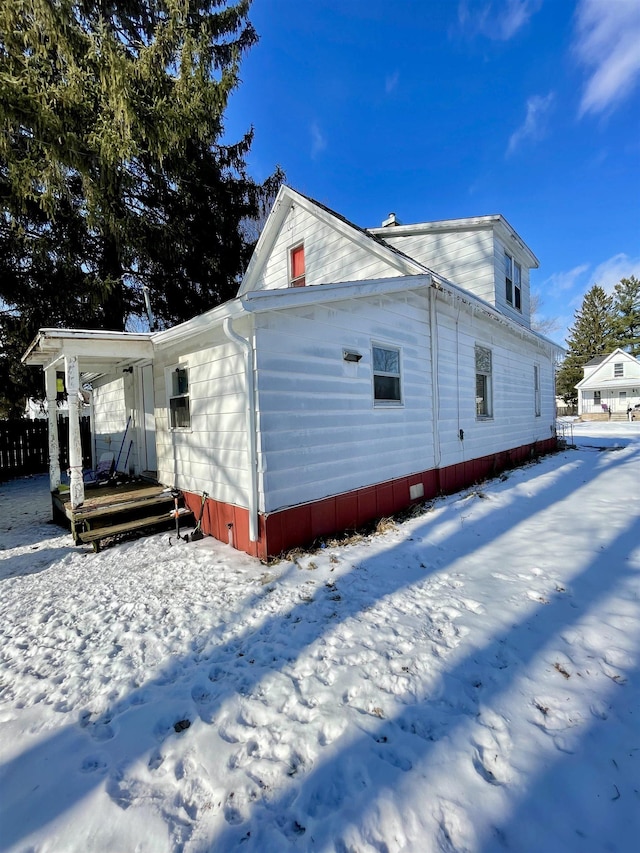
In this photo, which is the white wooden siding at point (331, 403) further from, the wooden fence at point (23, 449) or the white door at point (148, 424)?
the wooden fence at point (23, 449)

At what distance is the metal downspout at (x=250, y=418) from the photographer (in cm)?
416

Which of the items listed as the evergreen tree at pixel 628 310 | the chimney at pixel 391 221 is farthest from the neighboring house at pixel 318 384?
the evergreen tree at pixel 628 310

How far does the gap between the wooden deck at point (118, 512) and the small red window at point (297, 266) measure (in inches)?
238

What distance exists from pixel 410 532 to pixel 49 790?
418 centimetres

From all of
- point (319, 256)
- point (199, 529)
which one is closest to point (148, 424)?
point (199, 529)

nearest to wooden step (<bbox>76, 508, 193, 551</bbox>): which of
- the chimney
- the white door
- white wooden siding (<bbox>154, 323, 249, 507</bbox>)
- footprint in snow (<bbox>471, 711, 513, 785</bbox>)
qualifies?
white wooden siding (<bbox>154, 323, 249, 507</bbox>)

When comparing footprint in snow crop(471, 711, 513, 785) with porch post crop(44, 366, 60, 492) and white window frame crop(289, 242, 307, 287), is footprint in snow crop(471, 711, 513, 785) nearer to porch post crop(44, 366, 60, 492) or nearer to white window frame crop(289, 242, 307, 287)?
porch post crop(44, 366, 60, 492)

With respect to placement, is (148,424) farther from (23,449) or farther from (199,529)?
(23,449)

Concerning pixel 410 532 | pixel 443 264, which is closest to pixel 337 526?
pixel 410 532

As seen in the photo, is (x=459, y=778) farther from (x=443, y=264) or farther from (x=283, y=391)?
(x=443, y=264)

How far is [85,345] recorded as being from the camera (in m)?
5.45

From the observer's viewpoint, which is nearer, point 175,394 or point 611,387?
point 175,394

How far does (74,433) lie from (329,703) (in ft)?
16.4

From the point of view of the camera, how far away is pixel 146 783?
1793 millimetres
